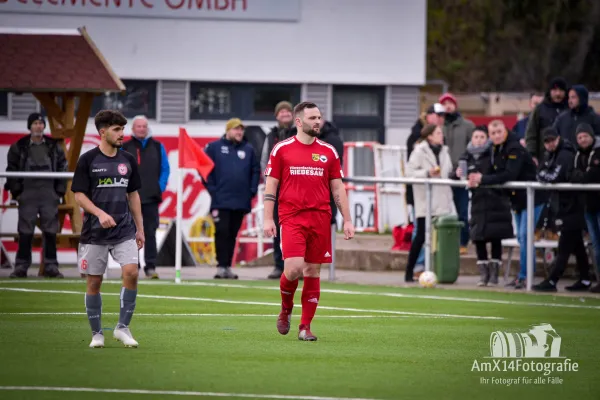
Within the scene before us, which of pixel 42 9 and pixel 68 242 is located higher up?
pixel 42 9

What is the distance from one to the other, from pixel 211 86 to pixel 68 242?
798 cm

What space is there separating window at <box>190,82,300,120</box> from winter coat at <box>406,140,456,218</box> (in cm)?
826

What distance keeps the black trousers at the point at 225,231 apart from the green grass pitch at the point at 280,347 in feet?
7.99

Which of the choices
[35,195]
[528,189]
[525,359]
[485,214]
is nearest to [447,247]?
[485,214]

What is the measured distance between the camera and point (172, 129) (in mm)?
28031

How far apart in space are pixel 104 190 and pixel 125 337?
3.84ft

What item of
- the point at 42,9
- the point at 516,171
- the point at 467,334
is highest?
the point at 42,9

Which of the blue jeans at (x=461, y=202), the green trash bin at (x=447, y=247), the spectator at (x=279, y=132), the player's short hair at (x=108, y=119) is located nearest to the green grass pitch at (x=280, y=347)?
the green trash bin at (x=447, y=247)

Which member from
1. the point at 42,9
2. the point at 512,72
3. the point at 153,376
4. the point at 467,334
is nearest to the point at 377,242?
the point at 42,9

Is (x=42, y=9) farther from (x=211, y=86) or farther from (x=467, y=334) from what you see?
(x=467, y=334)

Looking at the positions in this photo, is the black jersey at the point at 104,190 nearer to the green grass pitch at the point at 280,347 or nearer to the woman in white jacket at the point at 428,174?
the green grass pitch at the point at 280,347

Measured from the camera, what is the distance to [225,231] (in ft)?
68.7

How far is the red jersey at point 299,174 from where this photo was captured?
12.8 m

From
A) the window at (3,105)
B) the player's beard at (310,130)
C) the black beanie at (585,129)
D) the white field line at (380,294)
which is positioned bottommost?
the white field line at (380,294)
